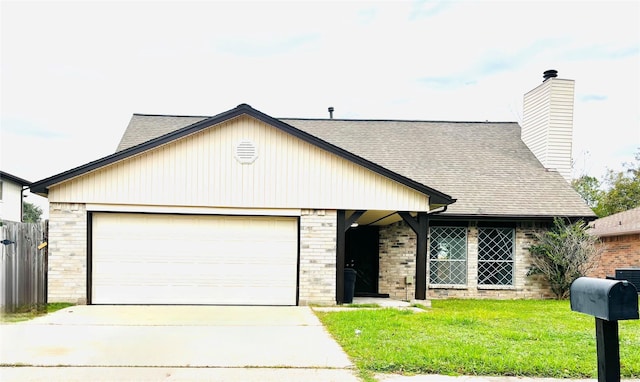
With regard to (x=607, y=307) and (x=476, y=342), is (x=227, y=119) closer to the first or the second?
(x=476, y=342)

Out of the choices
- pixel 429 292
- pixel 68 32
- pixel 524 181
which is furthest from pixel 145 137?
pixel 524 181

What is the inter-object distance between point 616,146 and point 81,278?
37.3 m

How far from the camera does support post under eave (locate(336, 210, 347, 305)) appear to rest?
1274 cm

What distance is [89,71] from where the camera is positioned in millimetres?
16078

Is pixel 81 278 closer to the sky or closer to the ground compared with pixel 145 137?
closer to the ground

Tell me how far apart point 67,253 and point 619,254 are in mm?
18681

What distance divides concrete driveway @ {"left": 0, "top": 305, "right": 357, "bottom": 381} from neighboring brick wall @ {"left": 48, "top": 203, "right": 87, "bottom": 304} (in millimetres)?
1167

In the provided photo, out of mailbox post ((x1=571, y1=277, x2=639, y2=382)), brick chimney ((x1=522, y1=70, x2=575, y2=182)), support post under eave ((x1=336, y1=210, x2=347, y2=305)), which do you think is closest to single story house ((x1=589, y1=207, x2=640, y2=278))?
brick chimney ((x1=522, y1=70, x2=575, y2=182))

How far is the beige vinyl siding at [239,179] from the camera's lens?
12273 mm

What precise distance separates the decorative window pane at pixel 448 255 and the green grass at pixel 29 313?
943 cm

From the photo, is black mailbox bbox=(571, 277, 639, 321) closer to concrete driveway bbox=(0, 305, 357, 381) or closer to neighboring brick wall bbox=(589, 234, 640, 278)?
concrete driveway bbox=(0, 305, 357, 381)

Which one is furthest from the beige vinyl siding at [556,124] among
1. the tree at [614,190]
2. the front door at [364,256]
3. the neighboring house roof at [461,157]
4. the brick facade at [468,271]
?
the tree at [614,190]

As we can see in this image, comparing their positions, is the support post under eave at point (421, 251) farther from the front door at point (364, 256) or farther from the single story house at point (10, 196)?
the single story house at point (10, 196)

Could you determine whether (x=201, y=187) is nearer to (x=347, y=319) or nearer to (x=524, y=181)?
(x=347, y=319)
